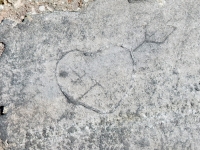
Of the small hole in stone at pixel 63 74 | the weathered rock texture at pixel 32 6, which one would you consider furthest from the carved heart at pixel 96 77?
the weathered rock texture at pixel 32 6

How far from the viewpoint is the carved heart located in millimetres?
1935

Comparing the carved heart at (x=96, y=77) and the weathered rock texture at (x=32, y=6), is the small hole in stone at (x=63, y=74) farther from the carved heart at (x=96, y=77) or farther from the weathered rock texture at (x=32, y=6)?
the weathered rock texture at (x=32, y=6)

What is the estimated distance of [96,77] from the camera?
196 centimetres

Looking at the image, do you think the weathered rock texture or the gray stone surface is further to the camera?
the weathered rock texture

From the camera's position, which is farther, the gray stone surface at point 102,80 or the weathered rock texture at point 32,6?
the weathered rock texture at point 32,6

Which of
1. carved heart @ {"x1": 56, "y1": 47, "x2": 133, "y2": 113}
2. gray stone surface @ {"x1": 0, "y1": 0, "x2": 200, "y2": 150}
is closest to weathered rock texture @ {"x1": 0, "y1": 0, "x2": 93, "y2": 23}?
gray stone surface @ {"x1": 0, "y1": 0, "x2": 200, "y2": 150}

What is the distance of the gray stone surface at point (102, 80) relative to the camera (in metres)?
1.90

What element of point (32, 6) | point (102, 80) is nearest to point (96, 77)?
Answer: point (102, 80)

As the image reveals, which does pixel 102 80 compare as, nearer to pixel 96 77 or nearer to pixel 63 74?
pixel 96 77

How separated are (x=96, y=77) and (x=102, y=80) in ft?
0.10

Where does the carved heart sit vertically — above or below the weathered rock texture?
below

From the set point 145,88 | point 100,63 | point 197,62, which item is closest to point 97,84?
point 100,63

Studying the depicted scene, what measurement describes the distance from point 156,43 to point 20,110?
705 mm

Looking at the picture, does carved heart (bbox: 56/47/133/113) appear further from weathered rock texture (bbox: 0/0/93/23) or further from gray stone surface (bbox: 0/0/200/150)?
weathered rock texture (bbox: 0/0/93/23)
